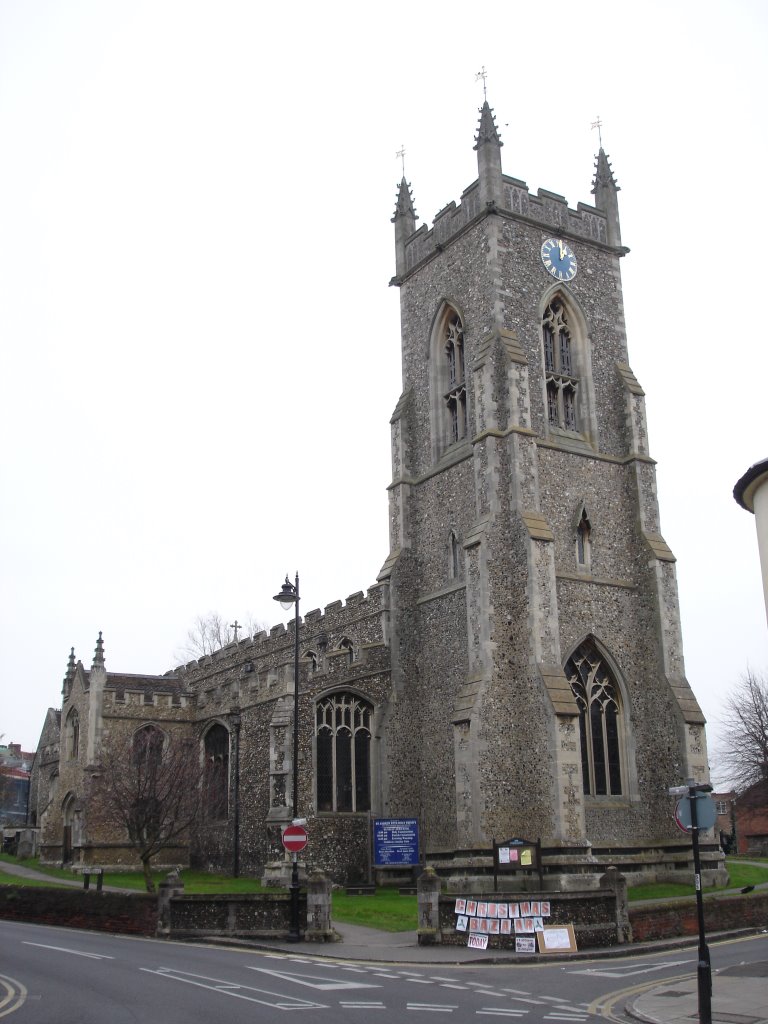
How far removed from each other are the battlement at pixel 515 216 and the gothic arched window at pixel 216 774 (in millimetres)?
17223

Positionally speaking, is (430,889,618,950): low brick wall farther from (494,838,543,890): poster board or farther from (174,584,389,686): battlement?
(174,584,389,686): battlement

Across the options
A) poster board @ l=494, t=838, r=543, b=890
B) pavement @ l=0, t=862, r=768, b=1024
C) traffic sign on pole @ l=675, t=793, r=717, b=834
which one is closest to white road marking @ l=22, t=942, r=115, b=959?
pavement @ l=0, t=862, r=768, b=1024

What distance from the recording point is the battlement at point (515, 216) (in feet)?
108

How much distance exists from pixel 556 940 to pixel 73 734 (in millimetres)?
25942

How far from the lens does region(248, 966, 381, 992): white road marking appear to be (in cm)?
1445

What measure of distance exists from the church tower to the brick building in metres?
0.07

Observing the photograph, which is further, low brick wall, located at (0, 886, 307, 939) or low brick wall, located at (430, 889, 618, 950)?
low brick wall, located at (0, 886, 307, 939)

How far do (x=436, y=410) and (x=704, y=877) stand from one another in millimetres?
15577

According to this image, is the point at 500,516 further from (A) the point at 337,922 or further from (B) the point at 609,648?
(A) the point at 337,922

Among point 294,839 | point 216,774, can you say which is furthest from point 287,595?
point 216,774

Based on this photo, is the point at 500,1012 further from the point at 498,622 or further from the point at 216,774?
the point at 216,774

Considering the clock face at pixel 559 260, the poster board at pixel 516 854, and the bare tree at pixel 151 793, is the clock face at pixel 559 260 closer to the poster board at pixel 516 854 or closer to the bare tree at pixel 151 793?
the poster board at pixel 516 854

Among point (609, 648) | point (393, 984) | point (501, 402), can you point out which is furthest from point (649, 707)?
point (393, 984)

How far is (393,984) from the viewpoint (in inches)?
589
